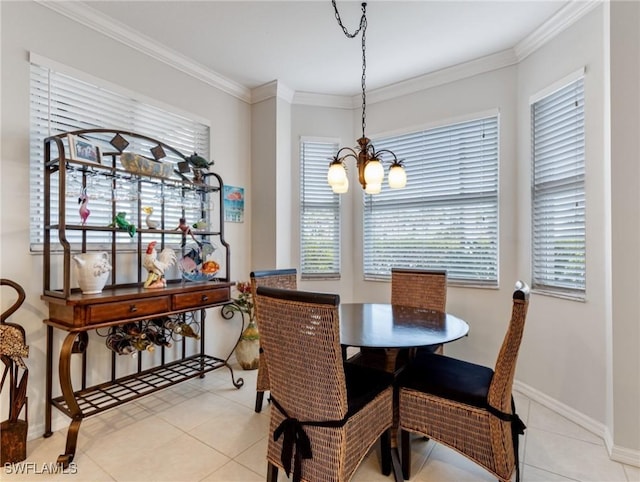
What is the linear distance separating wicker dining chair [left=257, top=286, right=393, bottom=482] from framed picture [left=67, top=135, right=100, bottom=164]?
1548mm

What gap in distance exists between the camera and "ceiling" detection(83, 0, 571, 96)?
237 cm

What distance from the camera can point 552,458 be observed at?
1951 mm

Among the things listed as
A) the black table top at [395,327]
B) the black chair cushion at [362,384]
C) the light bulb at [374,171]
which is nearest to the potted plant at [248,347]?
the black table top at [395,327]

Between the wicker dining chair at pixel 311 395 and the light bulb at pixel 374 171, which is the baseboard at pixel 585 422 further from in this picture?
the light bulb at pixel 374 171

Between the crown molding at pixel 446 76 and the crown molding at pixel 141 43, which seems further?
the crown molding at pixel 446 76

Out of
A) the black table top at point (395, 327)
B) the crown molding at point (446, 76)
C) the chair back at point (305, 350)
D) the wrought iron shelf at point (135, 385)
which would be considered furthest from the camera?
the crown molding at point (446, 76)

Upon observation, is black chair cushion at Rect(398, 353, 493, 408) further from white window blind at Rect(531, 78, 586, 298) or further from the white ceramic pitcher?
the white ceramic pitcher

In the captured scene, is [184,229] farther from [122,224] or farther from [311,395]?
[311,395]

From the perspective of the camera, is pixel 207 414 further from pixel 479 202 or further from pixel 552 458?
pixel 479 202

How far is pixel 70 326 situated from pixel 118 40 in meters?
2.15

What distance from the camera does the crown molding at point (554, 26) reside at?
7.54ft

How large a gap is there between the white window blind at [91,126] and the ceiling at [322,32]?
21.8 inches

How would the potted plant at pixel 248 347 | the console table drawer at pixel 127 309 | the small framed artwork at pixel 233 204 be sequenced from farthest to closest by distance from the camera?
the small framed artwork at pixel 233 204 < the potted plant at pixel 248 347 < the console table drawer at pixel 127 309

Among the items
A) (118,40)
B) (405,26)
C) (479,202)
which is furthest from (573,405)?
(118,40)
